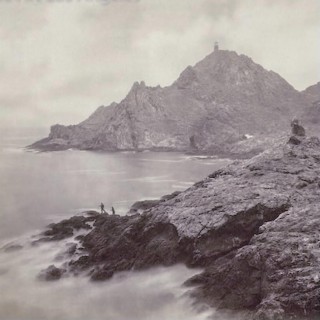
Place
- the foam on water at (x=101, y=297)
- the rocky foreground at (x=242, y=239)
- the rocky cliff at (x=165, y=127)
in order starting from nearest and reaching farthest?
the rocky foreground at (x=242, y=239) < the foam on water at (x=101, y=297) < the rocky cliff at (x=165, y=127)

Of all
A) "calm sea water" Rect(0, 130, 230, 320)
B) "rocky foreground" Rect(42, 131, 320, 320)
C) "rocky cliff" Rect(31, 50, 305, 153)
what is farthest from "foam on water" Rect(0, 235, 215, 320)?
"rocky cliff" Rect(31, 50, 305, 153)

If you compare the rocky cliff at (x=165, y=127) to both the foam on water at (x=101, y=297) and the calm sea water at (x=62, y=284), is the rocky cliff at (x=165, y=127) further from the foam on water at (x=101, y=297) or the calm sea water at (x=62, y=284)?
the foam on water at (x=101, y=297)

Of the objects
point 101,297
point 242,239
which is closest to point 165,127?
point 242,239

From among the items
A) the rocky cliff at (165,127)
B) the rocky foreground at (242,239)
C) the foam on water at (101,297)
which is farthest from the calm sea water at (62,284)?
the rocky cliff at (165,127)

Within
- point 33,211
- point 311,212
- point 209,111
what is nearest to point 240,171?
point 311,212

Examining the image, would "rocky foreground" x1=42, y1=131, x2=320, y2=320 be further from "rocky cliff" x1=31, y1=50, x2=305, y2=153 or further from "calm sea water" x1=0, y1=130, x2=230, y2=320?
"rocky cliff" x1=31, y1=50, x2=305, y2=153

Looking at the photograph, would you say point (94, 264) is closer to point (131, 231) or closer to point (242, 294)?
point (131, 231)

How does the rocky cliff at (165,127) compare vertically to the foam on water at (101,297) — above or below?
above

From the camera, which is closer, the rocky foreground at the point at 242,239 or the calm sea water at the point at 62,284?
the rocky foreground at the point at 242,239
